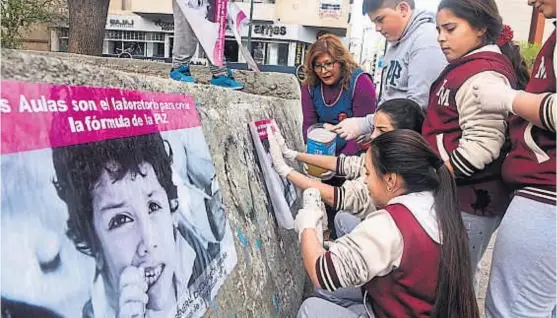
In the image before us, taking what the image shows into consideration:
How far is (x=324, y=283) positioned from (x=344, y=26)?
24.9 meters

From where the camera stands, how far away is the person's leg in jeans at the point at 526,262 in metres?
1.62

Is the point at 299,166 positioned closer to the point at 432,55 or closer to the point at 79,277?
the point at 432,55

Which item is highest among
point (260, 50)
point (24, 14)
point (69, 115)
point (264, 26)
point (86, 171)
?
point (264, 26)

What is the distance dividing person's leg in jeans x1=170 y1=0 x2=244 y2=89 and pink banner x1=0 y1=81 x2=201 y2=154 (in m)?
2.11

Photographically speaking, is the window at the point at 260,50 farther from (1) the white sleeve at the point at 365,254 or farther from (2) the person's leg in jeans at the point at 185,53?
(1) the white sleeve at the point at 365,254

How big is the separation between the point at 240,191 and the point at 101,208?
1.01m

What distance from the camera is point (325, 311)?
2021 mm

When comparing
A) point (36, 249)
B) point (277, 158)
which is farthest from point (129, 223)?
point (277, 158)

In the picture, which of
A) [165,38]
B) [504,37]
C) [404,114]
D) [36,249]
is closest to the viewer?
[36,249]

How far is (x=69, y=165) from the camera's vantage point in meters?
1.07

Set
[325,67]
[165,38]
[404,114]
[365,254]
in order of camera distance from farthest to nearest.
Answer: [165,38]
[325,67]
[404,114]
[365,254]

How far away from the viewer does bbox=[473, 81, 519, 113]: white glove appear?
173 centimetres

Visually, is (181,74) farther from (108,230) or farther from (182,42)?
(108,230)

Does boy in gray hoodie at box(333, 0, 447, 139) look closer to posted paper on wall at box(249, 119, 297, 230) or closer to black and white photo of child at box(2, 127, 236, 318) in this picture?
posted paper on wall at box(249, 119, 297, 230)
